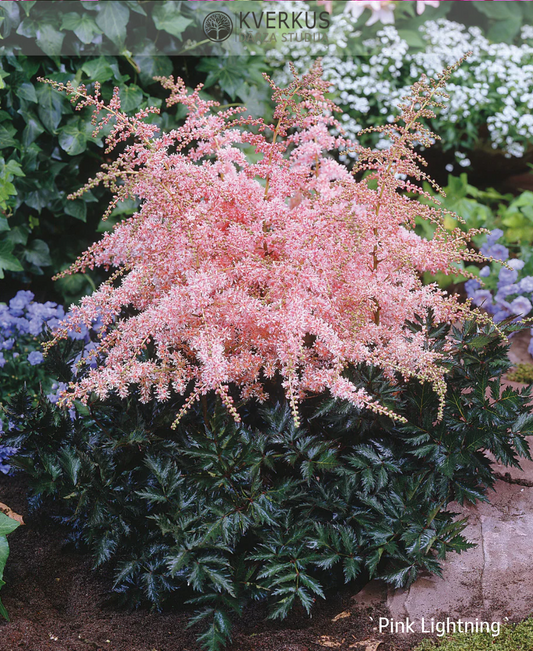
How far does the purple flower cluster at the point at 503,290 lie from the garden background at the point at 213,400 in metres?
0.01

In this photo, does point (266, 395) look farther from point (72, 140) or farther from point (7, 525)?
point (72, 140)

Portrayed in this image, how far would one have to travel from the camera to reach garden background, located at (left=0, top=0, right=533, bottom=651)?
Result: 1841mm

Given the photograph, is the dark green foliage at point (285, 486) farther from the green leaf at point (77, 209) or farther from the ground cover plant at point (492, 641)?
the green leaf at point (77, 209)

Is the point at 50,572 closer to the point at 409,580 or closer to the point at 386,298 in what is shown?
the point at 409,580

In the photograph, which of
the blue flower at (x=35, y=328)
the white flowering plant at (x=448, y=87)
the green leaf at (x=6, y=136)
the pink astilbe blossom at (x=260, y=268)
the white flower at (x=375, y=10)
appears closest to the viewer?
the pink astilbe blossom at (x=260, y=268)

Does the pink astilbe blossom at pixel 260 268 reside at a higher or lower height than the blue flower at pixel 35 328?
higher

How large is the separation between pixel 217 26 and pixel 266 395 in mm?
2359

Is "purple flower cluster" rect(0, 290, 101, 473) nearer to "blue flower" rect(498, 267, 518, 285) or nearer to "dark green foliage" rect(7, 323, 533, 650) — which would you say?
"dark green foliage" rect(7, 323, 533, 650)

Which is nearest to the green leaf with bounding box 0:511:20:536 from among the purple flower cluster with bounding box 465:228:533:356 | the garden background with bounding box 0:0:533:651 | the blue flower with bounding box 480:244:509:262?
the garden background with bounding box 0:0:533:651

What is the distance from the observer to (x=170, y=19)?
3.42m

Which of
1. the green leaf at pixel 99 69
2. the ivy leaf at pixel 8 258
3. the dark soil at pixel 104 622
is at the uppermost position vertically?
the green leaf at pixel 99 69

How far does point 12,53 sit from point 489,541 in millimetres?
3087

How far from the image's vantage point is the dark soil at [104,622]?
1.78m

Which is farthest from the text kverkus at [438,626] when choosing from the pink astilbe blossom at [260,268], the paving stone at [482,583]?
the pink astilbe blossom at [260,268]
